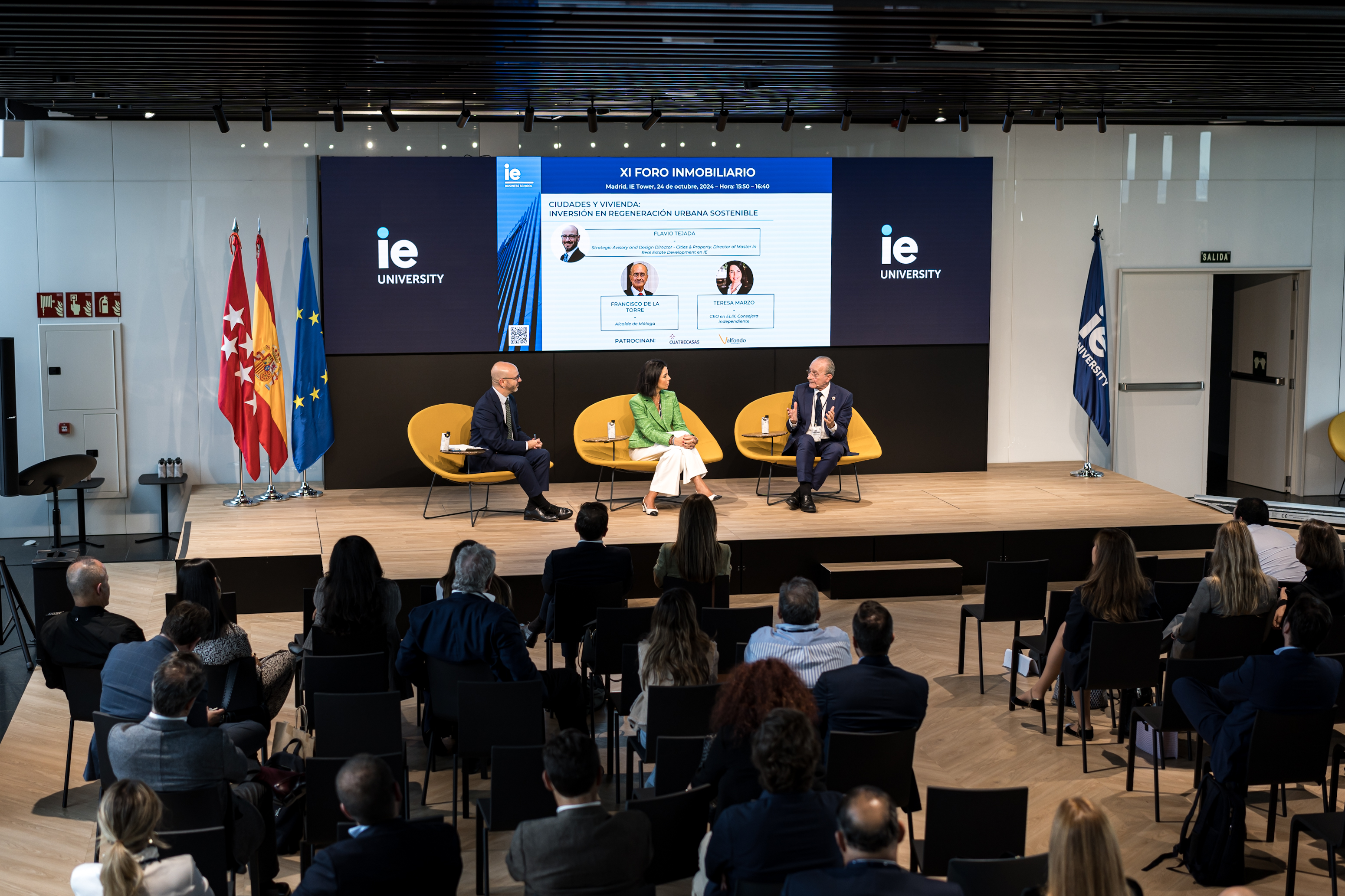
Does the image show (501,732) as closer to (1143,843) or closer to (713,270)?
(1143,843)

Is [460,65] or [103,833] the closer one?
[103,833]

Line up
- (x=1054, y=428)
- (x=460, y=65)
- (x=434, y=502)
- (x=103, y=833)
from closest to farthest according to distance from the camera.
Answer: (x=103, y=833), (x=460, y=65), (x=434, y=502), (x=1054, y=428)

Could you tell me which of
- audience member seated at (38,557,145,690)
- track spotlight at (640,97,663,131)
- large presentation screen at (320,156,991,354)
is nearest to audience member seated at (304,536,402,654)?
audience member seated at (38,557,145,690)

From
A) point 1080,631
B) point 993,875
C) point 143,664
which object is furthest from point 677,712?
point 1080,631

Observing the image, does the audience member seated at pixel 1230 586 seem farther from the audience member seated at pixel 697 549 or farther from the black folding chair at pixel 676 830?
the black folding chair at pixel 676 830

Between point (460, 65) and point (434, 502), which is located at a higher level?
point (460, 65)

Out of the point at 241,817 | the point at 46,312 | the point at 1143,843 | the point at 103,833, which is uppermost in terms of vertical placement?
the point at 46,312

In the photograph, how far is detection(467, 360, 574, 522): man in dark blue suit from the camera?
9445 millimetres

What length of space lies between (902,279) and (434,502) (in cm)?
468

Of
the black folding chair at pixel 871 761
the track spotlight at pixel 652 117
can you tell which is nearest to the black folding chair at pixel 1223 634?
the black folding chair at pixel 871 761

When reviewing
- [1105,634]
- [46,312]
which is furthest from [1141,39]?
[46,312]

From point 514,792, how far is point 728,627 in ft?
6.29

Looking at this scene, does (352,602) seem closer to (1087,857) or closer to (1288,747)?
(1087,857)

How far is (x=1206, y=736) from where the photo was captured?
488cm
